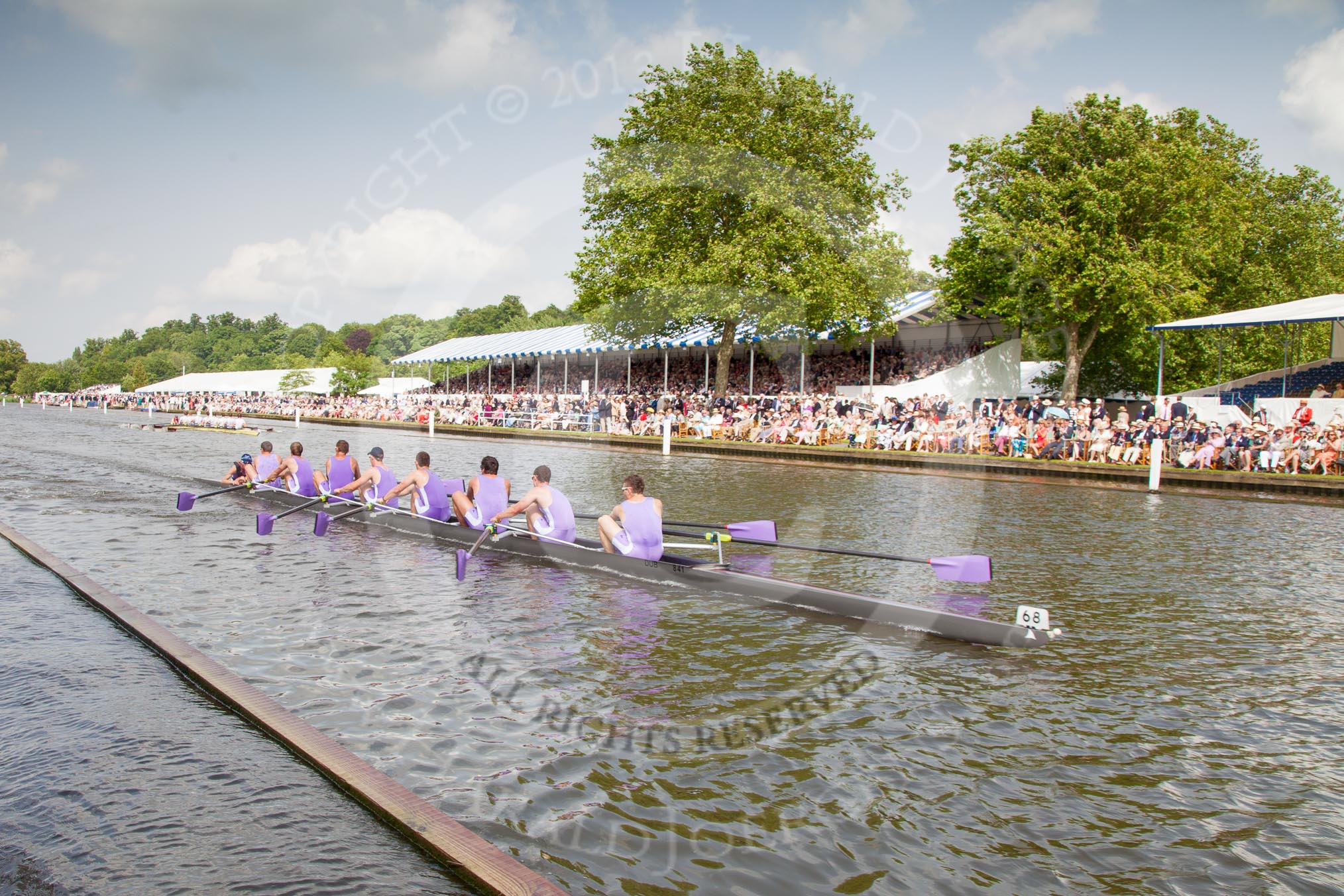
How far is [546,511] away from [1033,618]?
18.9 ft

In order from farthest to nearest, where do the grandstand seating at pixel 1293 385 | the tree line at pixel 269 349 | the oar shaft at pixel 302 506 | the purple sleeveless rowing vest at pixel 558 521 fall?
the tree line at pixel 269 349 < the grandstand seating at pixel 1293 385 < the oar shaft at pixel 302 506 < the purple sleeveless rowing vest at pixel 558 521

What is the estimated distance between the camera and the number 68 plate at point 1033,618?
734 cm

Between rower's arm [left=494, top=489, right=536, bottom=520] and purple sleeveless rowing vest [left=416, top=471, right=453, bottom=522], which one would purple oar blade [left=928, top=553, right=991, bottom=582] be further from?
purple sleeveless rowing vest [left=416, top=471, right=453, bottom=522]

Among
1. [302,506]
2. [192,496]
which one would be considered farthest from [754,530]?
[192,496]

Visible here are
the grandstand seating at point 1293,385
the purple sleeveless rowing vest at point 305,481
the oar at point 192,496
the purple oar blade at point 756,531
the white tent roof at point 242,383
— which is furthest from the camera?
the white tent roof at point 242,383

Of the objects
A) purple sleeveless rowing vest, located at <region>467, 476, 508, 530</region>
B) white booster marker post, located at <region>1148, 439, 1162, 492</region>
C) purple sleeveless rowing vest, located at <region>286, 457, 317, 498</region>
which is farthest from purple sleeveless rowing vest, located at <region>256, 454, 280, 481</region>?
white booster marker post, located at <region>1148, 439, 1162, 492</region>

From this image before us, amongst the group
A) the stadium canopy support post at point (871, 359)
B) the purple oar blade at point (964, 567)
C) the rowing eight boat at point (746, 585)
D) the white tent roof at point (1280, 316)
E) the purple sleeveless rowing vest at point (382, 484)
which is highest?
the white tent roof at point (1280, 316)

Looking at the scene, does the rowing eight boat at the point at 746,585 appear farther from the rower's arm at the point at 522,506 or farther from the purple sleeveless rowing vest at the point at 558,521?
the rower's arm at the point at 522,506

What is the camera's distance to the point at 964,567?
8656mm

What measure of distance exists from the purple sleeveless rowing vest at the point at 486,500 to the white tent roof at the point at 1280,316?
23.9 metres

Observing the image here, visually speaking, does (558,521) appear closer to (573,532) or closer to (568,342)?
(573,532)

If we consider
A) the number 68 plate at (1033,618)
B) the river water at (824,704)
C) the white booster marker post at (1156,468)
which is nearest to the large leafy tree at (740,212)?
the white booster marker post at (1156,468)

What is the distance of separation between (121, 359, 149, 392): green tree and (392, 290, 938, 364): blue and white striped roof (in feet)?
325

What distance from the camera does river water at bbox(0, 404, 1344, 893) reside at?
436cm
